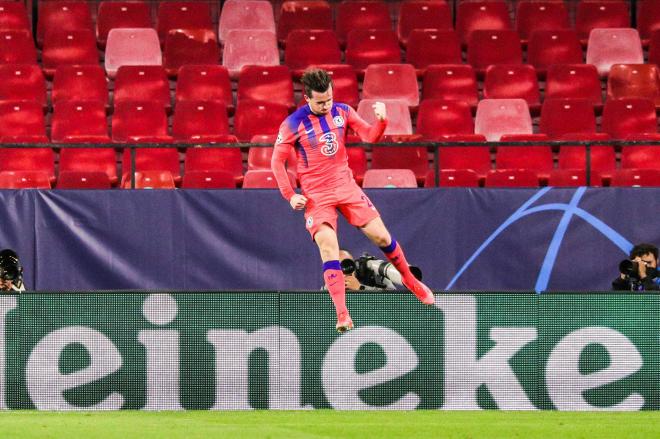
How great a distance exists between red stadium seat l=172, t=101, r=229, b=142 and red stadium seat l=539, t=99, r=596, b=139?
377 cm

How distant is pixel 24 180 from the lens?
46.0ft

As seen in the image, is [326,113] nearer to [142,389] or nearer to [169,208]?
[142,389]

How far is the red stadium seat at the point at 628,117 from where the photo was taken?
15.7 metres

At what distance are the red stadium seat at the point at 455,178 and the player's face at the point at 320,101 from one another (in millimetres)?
4520

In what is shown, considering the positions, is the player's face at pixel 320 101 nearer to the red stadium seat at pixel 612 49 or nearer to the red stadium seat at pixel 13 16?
the red stadium seat at pixel 612 49

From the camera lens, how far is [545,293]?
434 inches

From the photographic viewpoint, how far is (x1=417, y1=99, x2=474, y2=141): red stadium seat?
50.9ft

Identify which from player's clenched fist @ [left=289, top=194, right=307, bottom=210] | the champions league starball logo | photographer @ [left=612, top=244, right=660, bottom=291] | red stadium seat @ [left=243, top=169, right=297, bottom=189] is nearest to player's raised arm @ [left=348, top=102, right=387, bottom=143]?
the champions league starball logo

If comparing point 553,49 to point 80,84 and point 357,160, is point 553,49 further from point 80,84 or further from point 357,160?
point 80,84

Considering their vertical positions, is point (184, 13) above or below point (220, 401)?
above

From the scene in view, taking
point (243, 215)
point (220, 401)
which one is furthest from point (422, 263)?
point (220, 401)

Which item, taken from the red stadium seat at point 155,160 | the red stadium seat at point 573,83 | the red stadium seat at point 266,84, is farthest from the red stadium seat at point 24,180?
the red stadium seat at point 573,83

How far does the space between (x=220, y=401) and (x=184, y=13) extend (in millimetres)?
7934

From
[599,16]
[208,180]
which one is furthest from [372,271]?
[599,16]
